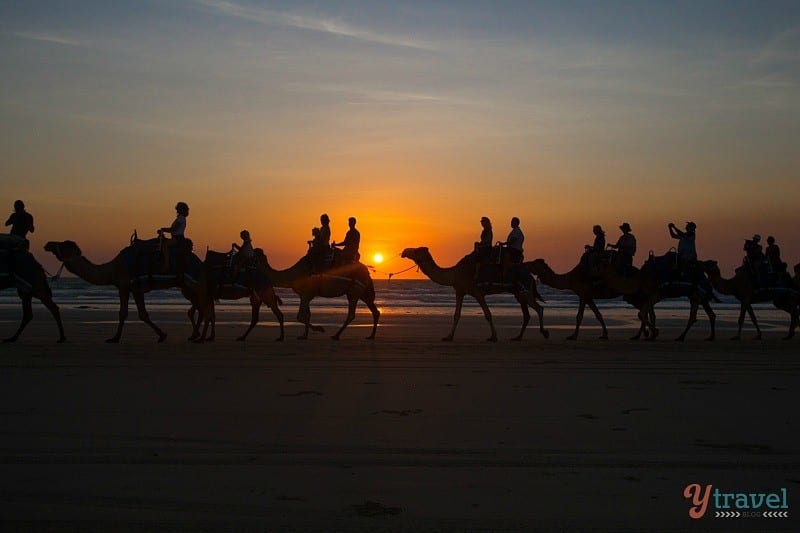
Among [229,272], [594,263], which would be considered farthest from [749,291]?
[229,272]

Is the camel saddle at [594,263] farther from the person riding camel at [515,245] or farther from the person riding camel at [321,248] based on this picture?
the person riding camel at [321,248]

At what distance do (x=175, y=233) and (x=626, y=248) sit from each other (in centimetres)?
1047

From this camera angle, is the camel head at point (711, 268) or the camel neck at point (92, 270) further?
the camel head at point (711, 268)

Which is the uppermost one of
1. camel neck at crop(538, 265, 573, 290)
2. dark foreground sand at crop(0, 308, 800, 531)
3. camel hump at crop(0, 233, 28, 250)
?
camel hump at crop(0, 233, 28, 250)

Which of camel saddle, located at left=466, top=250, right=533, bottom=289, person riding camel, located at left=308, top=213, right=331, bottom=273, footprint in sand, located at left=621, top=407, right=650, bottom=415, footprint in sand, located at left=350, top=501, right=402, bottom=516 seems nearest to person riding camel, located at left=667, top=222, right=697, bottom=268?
camel saddle, located at left=466, top=250, right=533, bottom=289

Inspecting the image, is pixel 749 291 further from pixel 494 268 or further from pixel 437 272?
pixel 437 272

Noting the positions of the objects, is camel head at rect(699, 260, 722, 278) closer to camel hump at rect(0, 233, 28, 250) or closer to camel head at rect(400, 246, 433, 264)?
camel head at rect(400, 246, 433, 264)

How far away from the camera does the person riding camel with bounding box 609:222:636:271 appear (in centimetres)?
2131

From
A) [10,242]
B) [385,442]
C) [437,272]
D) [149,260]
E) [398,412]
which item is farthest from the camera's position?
[437,272]

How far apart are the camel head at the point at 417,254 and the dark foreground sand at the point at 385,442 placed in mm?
6814

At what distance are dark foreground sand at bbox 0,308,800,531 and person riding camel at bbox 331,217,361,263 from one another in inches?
232

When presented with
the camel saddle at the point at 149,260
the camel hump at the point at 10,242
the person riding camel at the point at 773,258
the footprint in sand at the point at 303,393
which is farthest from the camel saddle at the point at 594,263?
the camel hump at the point at 10,242

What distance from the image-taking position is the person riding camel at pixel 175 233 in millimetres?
18511

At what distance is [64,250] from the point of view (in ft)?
62.9
